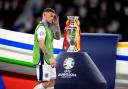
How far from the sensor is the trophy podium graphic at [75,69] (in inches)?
130

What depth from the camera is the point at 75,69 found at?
11.1 ft

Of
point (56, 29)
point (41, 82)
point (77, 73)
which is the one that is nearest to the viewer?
point (41, 82)

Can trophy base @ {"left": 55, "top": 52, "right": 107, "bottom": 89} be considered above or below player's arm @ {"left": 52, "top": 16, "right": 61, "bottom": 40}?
below

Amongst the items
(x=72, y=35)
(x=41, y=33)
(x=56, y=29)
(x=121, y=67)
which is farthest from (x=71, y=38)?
(x=121, y=67)

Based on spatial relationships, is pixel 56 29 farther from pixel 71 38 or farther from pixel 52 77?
pixel 52 77

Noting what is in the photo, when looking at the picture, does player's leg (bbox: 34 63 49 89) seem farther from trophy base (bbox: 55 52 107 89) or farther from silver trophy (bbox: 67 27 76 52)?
silver trophy (bbox: 67 27 76 52)

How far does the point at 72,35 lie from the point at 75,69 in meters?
0.36

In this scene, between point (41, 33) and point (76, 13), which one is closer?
point (41, 33)

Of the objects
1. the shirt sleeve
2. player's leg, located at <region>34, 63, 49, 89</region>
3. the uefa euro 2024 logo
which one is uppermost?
the shirt sleeve

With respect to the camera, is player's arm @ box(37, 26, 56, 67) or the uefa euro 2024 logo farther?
the uefa euro 2024 logo

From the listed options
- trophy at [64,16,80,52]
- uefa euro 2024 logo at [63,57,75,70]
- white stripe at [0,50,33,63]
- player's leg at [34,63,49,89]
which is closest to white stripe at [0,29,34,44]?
white stripe at [0,50,33,63]

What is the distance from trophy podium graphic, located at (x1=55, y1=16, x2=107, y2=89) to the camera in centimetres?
331

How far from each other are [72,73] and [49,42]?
0.39m

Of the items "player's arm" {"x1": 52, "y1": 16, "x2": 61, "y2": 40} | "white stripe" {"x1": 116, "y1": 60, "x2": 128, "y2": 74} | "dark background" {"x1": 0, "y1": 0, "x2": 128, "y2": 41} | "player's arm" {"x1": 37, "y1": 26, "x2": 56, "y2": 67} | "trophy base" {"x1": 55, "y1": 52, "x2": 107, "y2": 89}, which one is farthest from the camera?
"dark background" {"x1": 0, "y1": 0, "x2": 128, "y2": 41}
